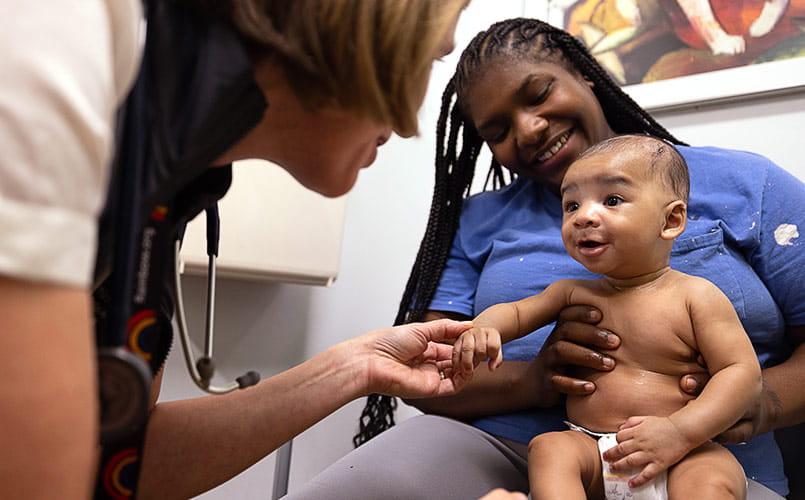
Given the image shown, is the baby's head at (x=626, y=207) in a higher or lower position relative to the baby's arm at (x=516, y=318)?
higher

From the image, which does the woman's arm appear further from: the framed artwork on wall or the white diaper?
the framed artwork on wall

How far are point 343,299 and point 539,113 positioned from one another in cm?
92

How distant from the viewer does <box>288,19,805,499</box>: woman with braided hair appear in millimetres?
927

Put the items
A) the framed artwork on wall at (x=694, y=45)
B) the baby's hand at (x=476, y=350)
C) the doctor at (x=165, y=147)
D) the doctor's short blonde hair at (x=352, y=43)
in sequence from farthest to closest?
the framed artwork on wall at (x=694, y=45) < the baby's hand at (x=476, y=350) < the doctor's short blonde hair at (x=352, y=43) < the doctor at (x=165, y=147)

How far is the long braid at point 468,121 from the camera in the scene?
4.01 feet

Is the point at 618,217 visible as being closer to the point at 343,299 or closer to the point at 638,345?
the point at 638,345

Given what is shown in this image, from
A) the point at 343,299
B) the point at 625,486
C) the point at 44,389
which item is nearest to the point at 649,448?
the point at 625,486

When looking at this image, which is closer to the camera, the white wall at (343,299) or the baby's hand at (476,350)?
the baby's hand at (476,350)

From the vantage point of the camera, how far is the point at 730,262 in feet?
3.33

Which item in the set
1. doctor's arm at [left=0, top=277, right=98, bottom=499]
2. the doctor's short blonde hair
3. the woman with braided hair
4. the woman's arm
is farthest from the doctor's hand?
doctor's arm at [left=0, top=277, right=98, bottom=499]

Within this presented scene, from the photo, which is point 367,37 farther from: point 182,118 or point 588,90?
point 588,90

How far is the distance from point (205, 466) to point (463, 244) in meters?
0.67

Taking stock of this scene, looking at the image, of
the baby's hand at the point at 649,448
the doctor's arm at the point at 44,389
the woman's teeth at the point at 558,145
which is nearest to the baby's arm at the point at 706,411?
the baby's hand at the point at 649,448

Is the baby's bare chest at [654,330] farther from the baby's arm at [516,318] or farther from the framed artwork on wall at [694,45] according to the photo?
the framed artwork on wall at [694,45]
